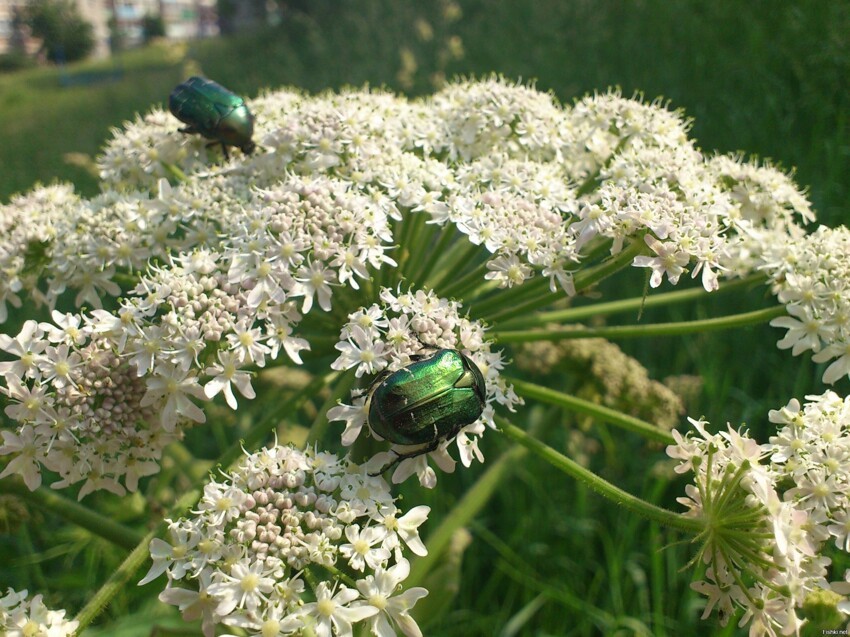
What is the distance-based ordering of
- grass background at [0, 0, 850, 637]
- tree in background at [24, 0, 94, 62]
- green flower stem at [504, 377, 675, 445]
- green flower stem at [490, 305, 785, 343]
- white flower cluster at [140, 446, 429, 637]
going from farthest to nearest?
tree in background at [24, 0, 94, 62] < grass background at [0, 0, 850, 637] < green flower stem at [490, 305, 785, 343] < green flower stem at [504, 377, 675, 445] < white flower cluster at [140, 446, 429, 637]

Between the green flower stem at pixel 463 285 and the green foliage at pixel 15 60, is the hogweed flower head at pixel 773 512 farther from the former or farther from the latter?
the green foliage at pixel 15 60

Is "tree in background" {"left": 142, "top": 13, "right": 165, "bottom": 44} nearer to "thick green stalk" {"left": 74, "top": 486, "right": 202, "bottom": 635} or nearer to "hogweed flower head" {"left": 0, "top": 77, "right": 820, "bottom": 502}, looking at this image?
"hogweed flower head" {"left": 0, "top": 77, "right": 820, "bottom": 502}

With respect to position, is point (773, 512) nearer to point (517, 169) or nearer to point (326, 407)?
point (326, 407)

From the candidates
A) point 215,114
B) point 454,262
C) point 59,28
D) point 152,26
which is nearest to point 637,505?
point 454,262

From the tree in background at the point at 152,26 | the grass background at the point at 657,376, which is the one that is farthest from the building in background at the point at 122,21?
the grass background at the point at 657,376

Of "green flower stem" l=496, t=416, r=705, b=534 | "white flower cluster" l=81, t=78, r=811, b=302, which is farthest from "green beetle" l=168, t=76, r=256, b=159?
"green flower stem" l=496, t=416, r=705, b=534

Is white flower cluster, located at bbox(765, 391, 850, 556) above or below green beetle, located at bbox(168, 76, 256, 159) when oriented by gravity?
below

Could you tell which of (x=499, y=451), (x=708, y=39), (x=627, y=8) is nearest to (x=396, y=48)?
(x=627, y=8)

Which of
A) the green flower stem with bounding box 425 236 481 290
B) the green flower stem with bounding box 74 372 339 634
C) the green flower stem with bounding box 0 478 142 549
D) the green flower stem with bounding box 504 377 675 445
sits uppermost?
the green flower stem with bounding box 425 236 481 290
